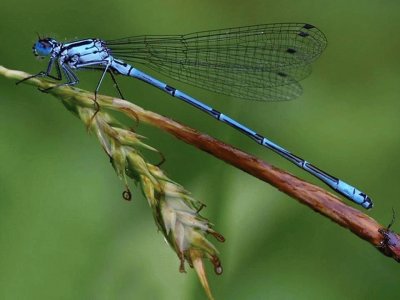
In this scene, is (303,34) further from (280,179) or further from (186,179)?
(280,179)

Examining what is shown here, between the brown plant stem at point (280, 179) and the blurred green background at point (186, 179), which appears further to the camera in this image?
the blurred green background at point (186, 179)

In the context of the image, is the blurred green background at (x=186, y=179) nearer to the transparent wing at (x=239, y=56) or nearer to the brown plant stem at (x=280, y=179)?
the transparent wing at (x=239, y=56)

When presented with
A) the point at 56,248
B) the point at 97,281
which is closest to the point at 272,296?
the point at 97,281

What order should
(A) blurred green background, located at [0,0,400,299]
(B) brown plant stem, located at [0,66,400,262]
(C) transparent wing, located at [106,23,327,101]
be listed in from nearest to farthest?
(B) brown plant stem, located at [0,66,400,262] → (A) blurred green background, located at [0,0,400,299] → (C) transparent wing, located at [106,23,327,101]

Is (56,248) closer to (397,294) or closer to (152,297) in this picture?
(152,297)

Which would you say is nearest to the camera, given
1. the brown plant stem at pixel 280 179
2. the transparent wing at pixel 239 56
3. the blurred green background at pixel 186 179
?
the brown plant stem at pixel 280 179

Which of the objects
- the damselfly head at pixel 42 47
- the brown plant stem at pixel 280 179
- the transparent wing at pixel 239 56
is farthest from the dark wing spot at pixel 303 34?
the brown plant stem at pixel 280 179

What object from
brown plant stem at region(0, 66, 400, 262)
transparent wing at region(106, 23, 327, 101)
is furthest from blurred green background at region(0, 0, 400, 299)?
brown plant stem at region(0, 66, 400, 262)

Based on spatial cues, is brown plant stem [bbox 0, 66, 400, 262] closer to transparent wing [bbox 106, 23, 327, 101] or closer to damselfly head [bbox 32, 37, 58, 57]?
damselfly head [bbox 32, 37, 58, 57]
